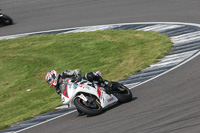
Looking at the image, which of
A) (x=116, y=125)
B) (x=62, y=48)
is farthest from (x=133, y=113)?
(x=62, y=48)

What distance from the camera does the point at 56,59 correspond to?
1648 centimetres

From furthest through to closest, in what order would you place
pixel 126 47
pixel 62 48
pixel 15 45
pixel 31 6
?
pixel 31 6, pixel 15 45, pixel 62 48, pixel 126 47

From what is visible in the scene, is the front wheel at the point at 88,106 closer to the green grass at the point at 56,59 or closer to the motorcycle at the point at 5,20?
the green grass at the point at 56,59

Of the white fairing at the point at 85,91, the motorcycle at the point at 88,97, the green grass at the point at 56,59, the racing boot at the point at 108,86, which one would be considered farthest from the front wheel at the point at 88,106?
the green grass at the point at 56,59

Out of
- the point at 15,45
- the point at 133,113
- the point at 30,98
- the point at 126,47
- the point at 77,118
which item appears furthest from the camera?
the point at 15,45

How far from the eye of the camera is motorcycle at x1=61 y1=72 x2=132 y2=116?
903cm

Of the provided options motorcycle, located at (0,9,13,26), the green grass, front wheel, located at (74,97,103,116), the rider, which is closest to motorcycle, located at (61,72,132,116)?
front wheel, located at (74,97,103,116)

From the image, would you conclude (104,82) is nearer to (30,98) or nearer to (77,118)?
(77,118)

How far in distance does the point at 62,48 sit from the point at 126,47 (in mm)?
3282

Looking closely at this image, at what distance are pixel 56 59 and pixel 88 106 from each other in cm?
766

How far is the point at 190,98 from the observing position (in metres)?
8.78

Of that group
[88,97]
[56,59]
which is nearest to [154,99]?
[88,97]

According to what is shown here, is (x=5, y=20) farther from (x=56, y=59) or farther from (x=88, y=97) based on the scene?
(x=88, y=97)

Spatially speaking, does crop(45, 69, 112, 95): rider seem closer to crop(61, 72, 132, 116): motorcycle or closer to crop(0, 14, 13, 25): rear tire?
crop(61, 72, 132, 116): motorcycle
